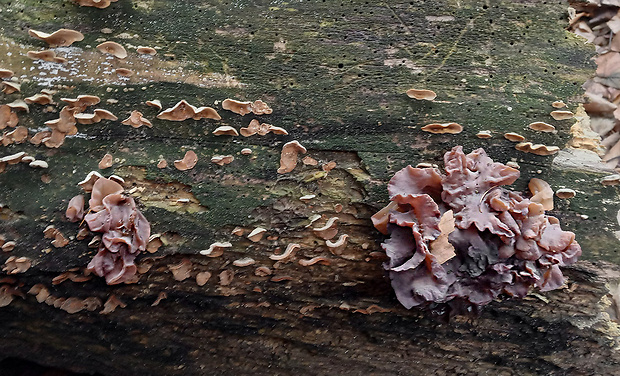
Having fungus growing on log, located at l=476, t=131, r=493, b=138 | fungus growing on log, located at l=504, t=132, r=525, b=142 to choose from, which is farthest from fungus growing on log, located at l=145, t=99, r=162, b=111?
fungus growing on log, located at l=504, t=132, r=525, b=142

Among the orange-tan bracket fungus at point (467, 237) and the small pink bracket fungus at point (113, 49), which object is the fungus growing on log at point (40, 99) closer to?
the small pink bracket fungus at point (113, 49)

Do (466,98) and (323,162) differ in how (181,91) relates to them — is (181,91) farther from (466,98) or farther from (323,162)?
(466,98)

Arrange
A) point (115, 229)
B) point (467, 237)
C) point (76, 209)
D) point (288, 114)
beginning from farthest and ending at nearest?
point (288, 114), point (76, 209), point (115, 229), point (467, 237)

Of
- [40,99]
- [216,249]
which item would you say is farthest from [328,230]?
[40,99]

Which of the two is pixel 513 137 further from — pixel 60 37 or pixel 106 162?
pixel 60 37

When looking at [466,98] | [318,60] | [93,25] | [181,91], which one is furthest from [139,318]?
[466,98]

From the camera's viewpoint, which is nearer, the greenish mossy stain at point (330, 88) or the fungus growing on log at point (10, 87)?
the fungus growing on log at point (10, 87)

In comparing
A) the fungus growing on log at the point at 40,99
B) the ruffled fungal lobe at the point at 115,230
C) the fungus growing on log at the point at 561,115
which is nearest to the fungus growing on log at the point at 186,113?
the ruffled fungal lobe at the point at 115,230
